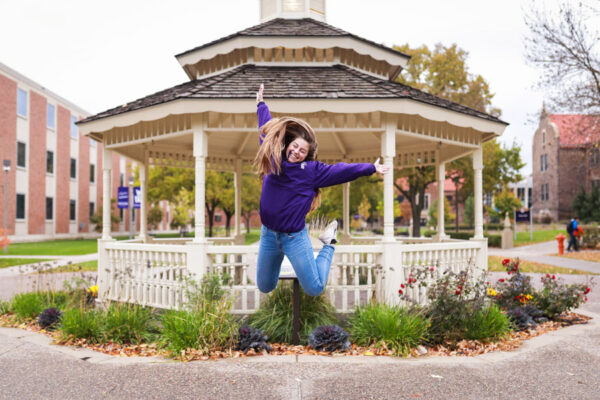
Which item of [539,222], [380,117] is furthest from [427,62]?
[539,222]

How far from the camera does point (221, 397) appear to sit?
13.0 ft

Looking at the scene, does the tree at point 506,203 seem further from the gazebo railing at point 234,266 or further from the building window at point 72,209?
the building window at point 72,209

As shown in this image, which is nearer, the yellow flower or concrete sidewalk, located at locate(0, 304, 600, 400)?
concrete sidewalk, located at locate(0, 304, 600, 400)

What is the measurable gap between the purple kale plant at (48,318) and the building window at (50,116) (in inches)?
1306

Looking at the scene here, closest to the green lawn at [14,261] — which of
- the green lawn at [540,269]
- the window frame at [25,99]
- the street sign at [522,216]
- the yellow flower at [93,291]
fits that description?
the yellow flower at [93,291]

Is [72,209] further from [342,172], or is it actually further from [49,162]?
[342,172]

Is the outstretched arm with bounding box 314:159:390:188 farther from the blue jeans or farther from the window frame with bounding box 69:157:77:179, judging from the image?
the window frame with bounding box 69:157:77:179

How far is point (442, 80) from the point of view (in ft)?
78.0

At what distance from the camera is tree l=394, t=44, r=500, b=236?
77.6 ft

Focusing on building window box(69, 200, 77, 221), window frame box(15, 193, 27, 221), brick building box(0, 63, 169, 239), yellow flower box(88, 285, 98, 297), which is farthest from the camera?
building window box(69, 200, 77, 221)

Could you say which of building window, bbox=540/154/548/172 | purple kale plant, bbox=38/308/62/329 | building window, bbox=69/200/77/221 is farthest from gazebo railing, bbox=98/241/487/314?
building window, bbox=540/154/548/172

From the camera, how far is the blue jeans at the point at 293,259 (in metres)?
3.94

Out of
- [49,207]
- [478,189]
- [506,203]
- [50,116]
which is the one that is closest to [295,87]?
[478,189]

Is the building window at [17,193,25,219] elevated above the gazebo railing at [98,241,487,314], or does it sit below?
above
